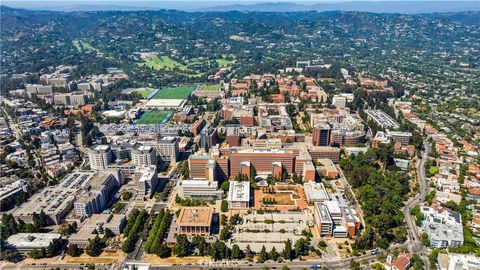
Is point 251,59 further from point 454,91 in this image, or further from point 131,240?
point 131,240

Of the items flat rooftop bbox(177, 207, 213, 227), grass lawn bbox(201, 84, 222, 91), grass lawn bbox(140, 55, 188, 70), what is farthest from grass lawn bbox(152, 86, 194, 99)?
flat rooftop bbox(177, 207, 213, 227)

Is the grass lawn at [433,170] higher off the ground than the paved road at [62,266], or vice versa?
the grass lawn at [433,170]

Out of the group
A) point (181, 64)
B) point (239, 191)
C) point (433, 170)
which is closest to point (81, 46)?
point (181, 64)

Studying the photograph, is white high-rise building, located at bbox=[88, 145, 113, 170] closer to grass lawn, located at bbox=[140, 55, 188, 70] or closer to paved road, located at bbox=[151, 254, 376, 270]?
paved road, located at bbox=[151, 254, 376, 270]

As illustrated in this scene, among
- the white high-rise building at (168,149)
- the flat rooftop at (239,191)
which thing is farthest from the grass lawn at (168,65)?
the flat rooftop at (239,191)

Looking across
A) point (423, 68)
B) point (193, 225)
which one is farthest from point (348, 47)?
point (193, 225)

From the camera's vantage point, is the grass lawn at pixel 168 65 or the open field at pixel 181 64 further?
the open field at pixel 181 64

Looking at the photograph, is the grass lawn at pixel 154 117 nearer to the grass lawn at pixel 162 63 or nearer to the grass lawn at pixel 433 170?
the grass lawn at pixel 162 63
